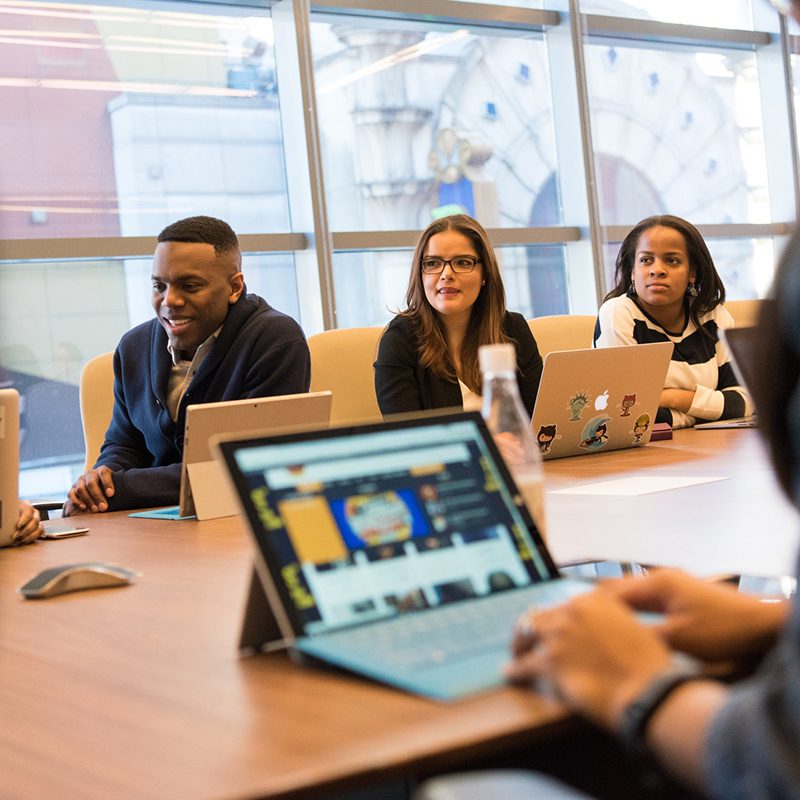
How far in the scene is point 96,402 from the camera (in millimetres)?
3213

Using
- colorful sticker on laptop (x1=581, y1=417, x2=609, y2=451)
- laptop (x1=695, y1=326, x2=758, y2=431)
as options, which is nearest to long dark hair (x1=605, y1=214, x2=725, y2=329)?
laptop (x1=695, y1=326, x2=758, y2=431)

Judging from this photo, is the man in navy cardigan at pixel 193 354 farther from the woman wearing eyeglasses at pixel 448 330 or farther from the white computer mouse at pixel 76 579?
the white computer mouse at pixel 76 579

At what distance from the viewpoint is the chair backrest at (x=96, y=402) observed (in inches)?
126

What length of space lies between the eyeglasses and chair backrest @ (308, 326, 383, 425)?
29 cm

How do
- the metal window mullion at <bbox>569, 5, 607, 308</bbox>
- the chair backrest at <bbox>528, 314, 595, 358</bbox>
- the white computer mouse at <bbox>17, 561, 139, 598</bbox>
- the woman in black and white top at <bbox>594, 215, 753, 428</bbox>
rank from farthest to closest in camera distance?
the metal window mullion at <bbox>569, 5, 607, 308</bbox> → the chair backrest at <bbox>528, 314, 595, 358</bbox> → the woman in black and white top at <bbox>594, 215, 753, 428</bbox> → the white computer mouse at <bbox>17, 561, 139, 598</bbox>

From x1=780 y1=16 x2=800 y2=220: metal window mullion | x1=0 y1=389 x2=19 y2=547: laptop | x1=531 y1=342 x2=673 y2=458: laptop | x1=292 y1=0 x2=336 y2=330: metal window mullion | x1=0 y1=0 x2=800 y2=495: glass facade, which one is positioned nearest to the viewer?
x1=0 y1=389 x2=19 y2=547: laptop

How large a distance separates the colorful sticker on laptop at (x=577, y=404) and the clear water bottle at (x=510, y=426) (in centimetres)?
134

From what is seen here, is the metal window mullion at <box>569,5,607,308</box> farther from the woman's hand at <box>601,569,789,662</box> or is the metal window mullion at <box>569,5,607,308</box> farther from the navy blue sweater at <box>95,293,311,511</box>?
the woman's hand at <box>601,569,789,662</box>

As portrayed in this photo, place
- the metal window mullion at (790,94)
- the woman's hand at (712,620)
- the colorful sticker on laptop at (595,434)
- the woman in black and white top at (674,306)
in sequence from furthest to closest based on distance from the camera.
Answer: the metal window mullion at (790,94), the woman in black and white top at (674,306), the colorful sticker on laptop at (595,434), the woman's hand at (712,620)

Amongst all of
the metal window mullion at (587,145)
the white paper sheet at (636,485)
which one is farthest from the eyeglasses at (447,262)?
the metal window mullion at (587,145)

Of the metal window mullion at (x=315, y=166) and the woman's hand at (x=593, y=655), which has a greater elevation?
the metal window mullion at (x=315, y=166)

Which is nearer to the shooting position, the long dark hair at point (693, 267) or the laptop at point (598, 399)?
the laptop at point (598, 399)

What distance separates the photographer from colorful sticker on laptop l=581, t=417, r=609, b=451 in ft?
8.73

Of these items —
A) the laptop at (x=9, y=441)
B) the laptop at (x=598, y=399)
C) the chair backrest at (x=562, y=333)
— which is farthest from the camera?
the chair backrest at (x=562, y=333)
